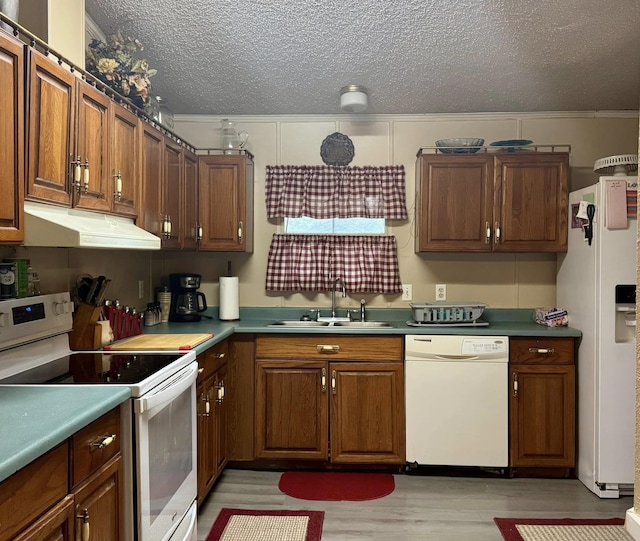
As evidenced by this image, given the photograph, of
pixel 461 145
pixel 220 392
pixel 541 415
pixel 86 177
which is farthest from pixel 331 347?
pixel 86 177

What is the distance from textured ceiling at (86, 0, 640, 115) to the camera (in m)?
2.26

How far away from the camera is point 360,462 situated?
126 inches

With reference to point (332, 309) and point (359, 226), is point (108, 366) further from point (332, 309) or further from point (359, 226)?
point (359, 226)

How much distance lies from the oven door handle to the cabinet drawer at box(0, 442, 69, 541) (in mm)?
370

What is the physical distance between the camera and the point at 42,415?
1415 mm

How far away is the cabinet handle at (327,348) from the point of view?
3229mm

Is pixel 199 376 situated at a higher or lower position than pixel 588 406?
higher

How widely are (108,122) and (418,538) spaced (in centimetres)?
233

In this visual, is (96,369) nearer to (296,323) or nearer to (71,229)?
(71,229)

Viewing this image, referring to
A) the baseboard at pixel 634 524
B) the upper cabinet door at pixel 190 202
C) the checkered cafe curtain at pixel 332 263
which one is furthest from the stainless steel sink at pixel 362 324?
the baseboard at pixel 634 524

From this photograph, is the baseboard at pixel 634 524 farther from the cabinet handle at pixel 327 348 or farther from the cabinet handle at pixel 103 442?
the cabinet handle at pixel 327 348

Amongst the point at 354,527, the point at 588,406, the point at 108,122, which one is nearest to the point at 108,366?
the point at 108,122

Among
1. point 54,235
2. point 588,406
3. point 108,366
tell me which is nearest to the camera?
point 54,235

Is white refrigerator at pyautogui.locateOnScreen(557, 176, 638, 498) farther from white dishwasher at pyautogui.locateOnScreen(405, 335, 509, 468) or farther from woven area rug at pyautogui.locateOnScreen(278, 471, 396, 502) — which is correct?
woven area rug at pyautogui.locateOnScreen(278, 471, 396, 502)
